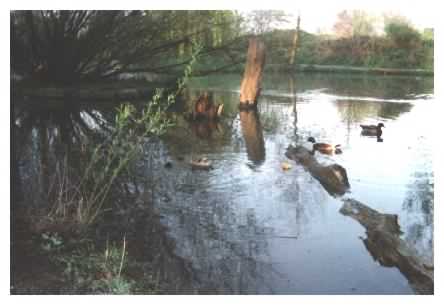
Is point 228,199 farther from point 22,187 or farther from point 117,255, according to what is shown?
point 22,187

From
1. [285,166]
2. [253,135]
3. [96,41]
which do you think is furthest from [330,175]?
[96,41]

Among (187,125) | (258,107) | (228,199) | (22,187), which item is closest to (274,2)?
(228,199)

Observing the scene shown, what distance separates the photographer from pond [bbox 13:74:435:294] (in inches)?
181

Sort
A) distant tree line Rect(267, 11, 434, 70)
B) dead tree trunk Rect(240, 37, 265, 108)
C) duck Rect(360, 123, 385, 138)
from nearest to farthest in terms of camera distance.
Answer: distant tree line Rect(267, 11, 434, 70) → duck Rect(360, 123, 385, 138) → dead tree trunk Rect(240, 37, 265, 108)

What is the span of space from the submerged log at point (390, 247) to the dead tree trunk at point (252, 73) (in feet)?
33.0

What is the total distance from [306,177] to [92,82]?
1291cm

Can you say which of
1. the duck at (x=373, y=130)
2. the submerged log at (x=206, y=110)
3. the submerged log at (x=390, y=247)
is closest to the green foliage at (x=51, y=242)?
the submerged log at (x=390, y=247)

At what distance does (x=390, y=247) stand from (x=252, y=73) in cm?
1174

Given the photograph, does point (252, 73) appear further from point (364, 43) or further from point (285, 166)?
point (285, 166)

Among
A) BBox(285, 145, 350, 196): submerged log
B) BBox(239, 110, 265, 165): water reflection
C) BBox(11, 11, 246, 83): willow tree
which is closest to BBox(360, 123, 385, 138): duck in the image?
BBox(239, 110, 265, 165): water reflection

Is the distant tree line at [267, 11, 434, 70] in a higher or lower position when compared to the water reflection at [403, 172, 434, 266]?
higher

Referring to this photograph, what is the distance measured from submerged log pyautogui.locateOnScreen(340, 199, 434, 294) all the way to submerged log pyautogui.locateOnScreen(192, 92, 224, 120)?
8267 millimetres

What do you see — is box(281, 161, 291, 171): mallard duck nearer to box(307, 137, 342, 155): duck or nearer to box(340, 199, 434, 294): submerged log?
box(307, 137, 342, 155): duck
